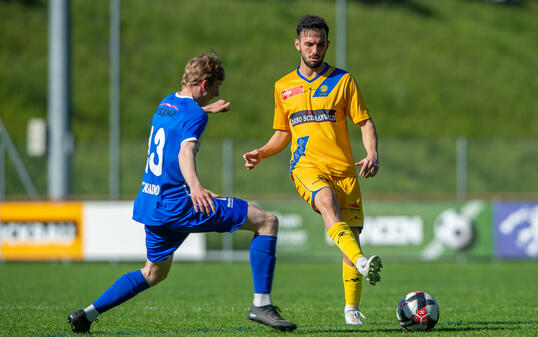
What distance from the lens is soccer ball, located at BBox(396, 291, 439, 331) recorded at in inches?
247

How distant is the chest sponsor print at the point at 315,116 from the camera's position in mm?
6762

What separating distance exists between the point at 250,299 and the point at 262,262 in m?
3.54

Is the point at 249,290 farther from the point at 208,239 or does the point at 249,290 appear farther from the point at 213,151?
the point at 213,151

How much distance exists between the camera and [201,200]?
5.71 metres

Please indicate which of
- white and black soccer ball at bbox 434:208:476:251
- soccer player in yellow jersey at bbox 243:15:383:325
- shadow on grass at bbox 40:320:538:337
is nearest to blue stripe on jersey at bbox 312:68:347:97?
soccer player in yellow jersey at bbox 243:15:383:325

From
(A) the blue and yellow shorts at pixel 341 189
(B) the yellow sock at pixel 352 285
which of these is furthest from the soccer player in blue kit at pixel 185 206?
(B) the yellow sock at pixel 352 285

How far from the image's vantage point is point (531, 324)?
22.1ft

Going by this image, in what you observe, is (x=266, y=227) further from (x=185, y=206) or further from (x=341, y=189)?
(x=341, y=189)

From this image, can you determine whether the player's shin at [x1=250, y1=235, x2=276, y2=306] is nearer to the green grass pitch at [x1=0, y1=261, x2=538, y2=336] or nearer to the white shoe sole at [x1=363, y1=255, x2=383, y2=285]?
the green grass pitch at [x1=0, y1=261, x2=538, y2=336]

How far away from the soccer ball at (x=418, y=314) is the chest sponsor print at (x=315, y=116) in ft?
5.07

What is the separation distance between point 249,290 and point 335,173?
432cm

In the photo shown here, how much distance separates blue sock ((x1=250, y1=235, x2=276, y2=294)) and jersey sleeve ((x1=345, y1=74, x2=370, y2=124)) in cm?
135

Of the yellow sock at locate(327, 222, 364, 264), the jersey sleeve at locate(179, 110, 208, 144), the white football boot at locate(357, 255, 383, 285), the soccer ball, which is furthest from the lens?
the soccer ball

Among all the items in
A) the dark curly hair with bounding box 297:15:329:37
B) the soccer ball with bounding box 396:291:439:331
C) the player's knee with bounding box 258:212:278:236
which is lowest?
the soccer ball with bounding box 396:291:439:331
